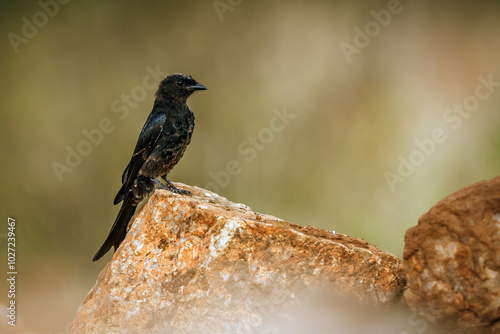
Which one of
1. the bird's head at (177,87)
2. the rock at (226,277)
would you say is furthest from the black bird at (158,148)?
the rock at (226,277)

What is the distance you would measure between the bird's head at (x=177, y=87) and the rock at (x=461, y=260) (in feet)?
8.97

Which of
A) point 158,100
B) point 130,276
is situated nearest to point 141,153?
point 158,100

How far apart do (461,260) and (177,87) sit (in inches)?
124

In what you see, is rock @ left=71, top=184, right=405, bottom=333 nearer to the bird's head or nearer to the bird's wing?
the bird's wing

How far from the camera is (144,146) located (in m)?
5.04

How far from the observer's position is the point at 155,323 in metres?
3.66

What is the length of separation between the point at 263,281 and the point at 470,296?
1326 millimetres

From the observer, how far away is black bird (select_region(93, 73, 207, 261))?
16.3 ft

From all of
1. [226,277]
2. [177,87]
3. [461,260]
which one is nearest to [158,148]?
[177,87]

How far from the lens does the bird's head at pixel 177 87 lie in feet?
16.9

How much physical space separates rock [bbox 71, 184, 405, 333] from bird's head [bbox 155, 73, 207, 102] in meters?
1.59

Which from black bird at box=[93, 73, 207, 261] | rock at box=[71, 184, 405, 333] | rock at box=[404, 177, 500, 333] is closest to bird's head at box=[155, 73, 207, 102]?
black bird at box=[93, 73, 207, 261]

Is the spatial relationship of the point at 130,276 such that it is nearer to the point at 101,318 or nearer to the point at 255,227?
the point at 101,318

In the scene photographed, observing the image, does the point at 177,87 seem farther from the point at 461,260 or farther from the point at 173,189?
the point at 461,260
